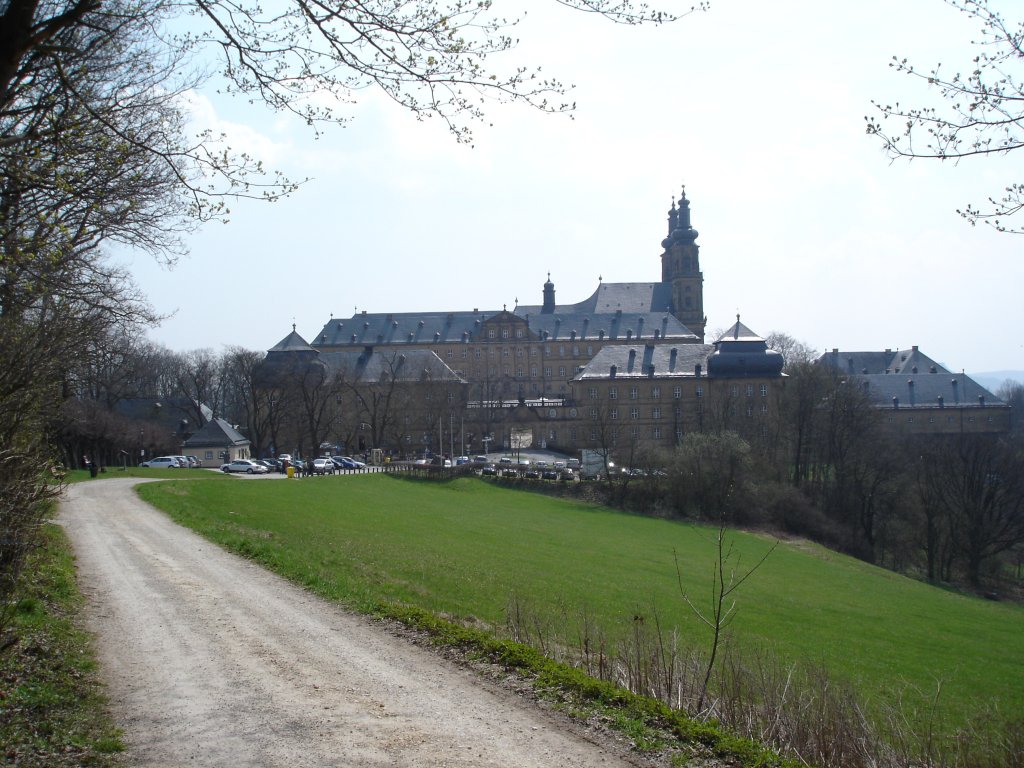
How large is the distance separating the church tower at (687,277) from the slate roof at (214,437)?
68.8 m

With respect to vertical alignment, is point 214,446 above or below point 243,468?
above

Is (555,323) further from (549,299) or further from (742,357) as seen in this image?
(742,357)

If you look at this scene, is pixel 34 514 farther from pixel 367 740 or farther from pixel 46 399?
pixel 367 740

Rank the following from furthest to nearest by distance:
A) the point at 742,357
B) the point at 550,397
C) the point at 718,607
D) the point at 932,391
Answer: the point at 550,397, the point at 932,391, the point at 742,357, the point at 718,607

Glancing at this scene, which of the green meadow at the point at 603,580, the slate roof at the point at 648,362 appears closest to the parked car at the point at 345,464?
the green meadow at the point at 603,580

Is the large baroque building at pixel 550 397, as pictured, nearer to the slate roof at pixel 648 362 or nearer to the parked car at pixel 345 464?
the slate roof at pixel 648 362

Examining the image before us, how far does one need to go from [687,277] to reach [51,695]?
11422 cm

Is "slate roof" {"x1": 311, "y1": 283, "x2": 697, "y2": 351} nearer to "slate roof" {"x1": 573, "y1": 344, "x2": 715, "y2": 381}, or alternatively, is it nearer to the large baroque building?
the large baroque building

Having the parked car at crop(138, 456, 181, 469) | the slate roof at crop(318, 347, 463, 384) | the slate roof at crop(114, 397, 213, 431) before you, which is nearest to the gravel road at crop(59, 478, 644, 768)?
the parked car at crop(138, 456, 181, 469)

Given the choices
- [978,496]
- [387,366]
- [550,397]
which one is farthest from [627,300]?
[978,496]

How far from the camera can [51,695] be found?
310 inches

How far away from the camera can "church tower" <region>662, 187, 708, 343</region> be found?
11719cm

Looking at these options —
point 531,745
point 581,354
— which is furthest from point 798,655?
point 581,354

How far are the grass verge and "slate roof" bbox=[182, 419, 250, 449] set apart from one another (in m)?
56.2
